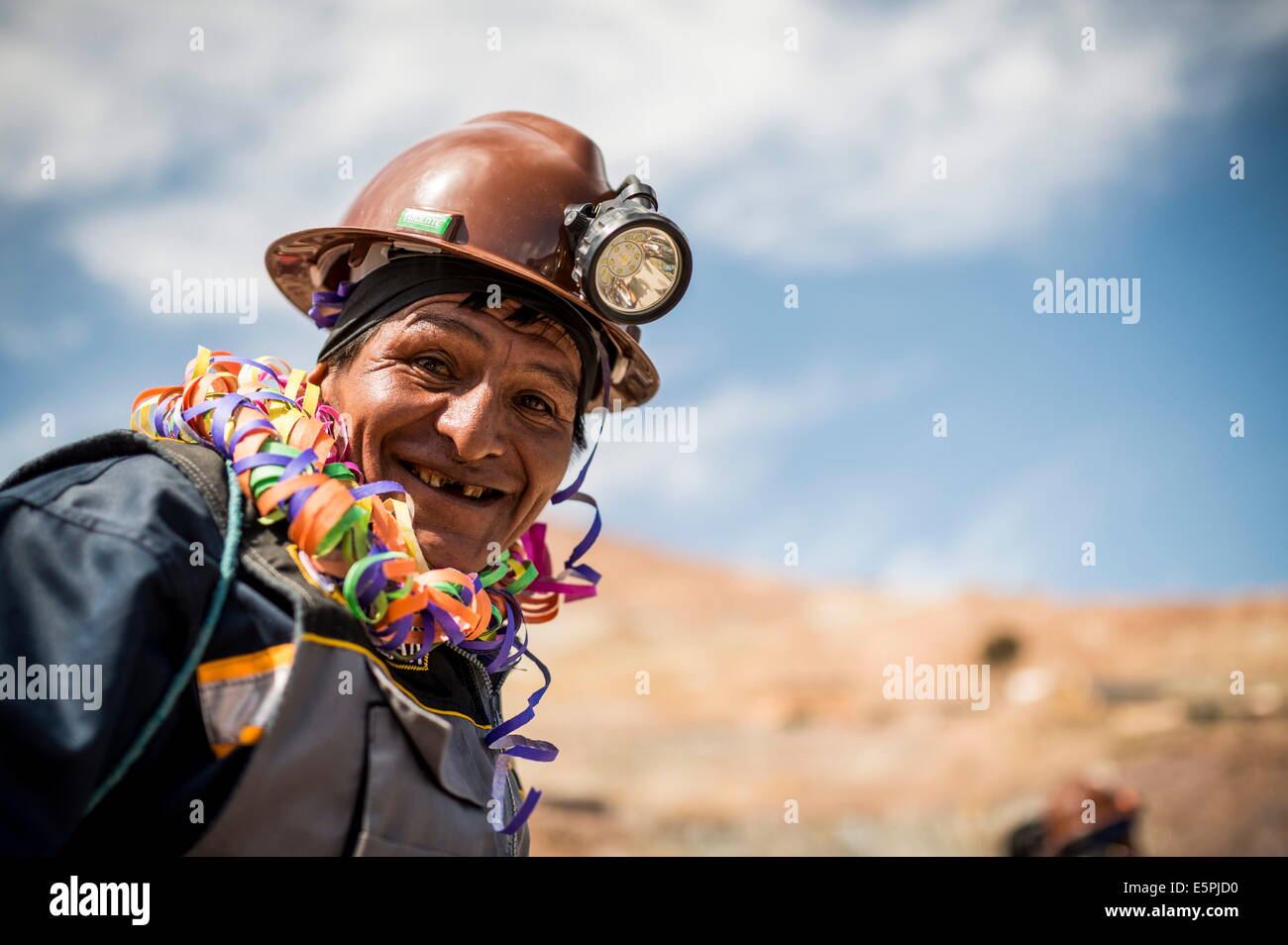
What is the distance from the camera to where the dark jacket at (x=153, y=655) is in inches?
59.6

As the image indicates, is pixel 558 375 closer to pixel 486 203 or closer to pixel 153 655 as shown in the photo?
pixel 486 203

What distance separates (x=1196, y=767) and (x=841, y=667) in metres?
11.3

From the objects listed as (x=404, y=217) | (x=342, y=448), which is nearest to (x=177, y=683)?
(x=342, y=448)

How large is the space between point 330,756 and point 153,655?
364 mm

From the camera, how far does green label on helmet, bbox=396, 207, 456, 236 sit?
2.60 m

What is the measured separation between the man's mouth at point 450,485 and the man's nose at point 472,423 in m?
0.07

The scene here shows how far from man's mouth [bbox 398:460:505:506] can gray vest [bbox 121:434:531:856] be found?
1.45 ft

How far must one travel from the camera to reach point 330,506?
2.04m

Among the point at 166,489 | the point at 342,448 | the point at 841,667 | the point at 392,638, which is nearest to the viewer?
the point at 166,489

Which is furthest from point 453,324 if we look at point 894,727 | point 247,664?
point 894,727

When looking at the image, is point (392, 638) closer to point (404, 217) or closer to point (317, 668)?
point (317, 668)

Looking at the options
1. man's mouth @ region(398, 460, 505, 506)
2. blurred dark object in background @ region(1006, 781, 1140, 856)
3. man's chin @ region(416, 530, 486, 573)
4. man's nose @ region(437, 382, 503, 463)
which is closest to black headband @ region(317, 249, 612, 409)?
man's nose @ region(437, 382, 503, 463)

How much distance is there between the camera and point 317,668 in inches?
72.4

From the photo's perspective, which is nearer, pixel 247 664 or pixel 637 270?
pixel 247 664
